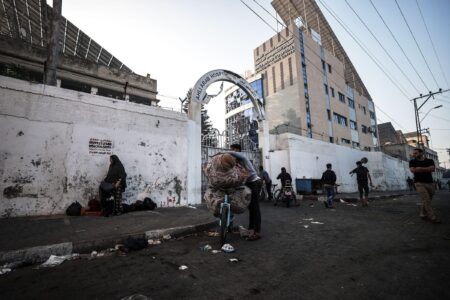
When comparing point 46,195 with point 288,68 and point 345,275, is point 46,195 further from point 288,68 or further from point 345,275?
point 288,68

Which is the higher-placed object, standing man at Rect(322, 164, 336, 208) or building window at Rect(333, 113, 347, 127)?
building window at Rect(333, 113, 347, 127)

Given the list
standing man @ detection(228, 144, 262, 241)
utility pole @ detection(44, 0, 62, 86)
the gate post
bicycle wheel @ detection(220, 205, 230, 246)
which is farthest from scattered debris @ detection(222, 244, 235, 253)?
utility pole @ detection(44, 0, 62, 86)

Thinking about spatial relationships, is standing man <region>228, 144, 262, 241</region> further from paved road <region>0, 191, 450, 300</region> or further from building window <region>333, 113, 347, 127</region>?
building window <region>333, 113, 347, 127</region>

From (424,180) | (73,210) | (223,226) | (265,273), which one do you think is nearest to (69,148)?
(73,210)

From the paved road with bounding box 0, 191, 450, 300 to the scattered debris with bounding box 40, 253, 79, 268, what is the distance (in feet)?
0.37

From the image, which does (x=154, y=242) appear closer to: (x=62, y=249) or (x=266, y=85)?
(x=62, y=249)

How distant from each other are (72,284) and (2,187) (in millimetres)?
5284

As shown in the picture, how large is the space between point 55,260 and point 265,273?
291cm

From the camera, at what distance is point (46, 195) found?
6383 millimetres

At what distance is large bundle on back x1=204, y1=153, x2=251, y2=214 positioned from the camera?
3932 mm

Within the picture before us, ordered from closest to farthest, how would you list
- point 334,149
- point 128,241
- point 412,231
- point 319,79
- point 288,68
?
1. point 128,241
2. point 412,231
3. point 334,149
4. point 288,68
5. point 319,79

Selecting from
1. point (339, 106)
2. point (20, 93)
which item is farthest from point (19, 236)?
point (339, 106)

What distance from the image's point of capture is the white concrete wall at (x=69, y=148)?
6078mm

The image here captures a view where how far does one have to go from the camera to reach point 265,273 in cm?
266
